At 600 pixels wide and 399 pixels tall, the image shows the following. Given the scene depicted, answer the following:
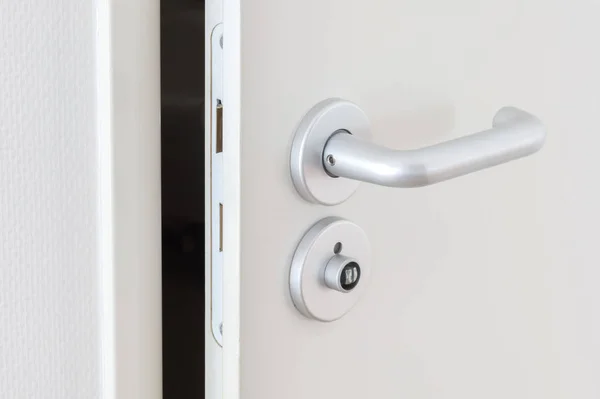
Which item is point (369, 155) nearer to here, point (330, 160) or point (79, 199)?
point (330, 160)

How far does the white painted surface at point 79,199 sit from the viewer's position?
1.06ft

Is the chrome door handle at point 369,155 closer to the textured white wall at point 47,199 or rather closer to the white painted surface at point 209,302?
the white painted surface at point 209,302

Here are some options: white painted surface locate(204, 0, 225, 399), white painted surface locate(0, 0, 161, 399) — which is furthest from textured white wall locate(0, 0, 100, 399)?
white painted surface locate(204, 0, 225, 399)

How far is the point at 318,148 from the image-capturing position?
0.31 metres

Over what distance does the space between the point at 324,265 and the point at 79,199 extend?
157mm

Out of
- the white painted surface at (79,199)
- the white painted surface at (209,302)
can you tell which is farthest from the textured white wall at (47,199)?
the white painted surface at (209,302)

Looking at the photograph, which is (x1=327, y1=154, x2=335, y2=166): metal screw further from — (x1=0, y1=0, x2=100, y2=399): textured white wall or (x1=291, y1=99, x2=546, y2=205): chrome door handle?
(x1=0, y1=0, x2=100, y2=399): textured white wall

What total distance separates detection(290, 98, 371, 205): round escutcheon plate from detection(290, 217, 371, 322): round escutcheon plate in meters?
0.02

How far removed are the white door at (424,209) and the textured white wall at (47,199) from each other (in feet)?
0.43

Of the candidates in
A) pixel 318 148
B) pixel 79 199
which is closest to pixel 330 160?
pixel 318 148

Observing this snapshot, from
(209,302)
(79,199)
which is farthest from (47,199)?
(209,302)

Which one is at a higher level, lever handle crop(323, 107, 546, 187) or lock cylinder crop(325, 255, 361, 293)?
lever handle crop(323, 107, 546, 187)

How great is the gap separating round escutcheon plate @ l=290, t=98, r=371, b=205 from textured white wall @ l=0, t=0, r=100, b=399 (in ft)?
0.47

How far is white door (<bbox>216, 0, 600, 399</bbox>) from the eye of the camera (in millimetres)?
293
